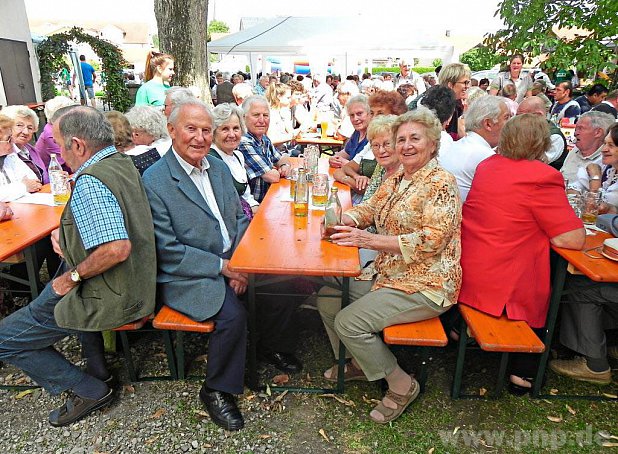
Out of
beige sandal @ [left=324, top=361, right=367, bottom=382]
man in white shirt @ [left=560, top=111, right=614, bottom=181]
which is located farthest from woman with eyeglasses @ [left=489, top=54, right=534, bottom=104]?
beige sandal @ [left=324, top=361, right=367, bottom=382]

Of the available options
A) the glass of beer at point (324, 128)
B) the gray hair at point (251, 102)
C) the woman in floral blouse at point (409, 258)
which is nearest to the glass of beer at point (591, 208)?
the woman in floral blouse at point (409, 258)

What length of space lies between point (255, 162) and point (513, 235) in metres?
2.17

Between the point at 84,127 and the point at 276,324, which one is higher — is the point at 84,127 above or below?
above

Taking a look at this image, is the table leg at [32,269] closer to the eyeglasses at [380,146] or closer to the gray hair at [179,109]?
the gray hair at [179,109]

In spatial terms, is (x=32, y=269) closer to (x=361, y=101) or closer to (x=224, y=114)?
(x=224, y=114)

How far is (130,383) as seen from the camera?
259cm

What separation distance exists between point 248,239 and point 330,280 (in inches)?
22.4

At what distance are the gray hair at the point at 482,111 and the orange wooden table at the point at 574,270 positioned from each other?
963 mm

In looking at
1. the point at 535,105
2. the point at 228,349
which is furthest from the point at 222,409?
the point at 535,105

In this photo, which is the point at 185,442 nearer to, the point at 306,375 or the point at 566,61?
the point at 306,375

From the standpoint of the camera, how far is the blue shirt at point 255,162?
12.1ft

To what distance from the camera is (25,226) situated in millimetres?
2510

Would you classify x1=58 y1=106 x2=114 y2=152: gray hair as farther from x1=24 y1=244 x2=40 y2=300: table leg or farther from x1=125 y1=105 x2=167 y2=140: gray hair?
x1=125 y1=105 x2=167 y2=140: gray hair

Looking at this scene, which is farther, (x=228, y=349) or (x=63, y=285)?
(x=228, y=349)
